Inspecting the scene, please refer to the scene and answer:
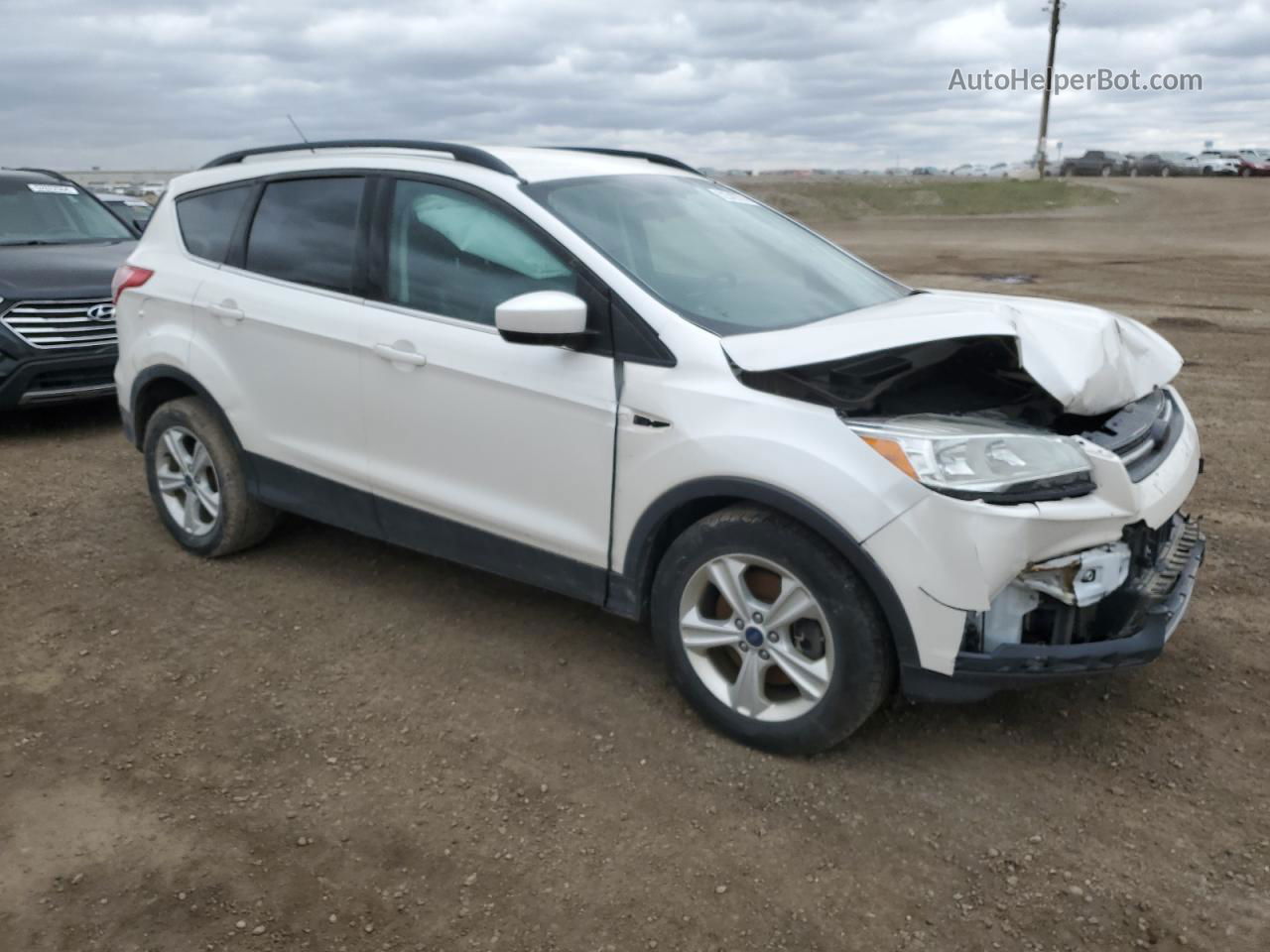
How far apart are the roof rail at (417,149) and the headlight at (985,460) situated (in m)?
1.71

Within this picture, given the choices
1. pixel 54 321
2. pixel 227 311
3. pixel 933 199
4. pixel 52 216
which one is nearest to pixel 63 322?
pixel 54 321

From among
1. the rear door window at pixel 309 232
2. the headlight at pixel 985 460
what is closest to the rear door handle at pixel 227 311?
the rear door window at pixel 309 232

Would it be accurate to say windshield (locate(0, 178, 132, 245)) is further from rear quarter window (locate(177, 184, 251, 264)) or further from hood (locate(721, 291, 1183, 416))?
hood (locate(721, 291, 1183, 416))

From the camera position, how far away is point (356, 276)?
4266 millimetres

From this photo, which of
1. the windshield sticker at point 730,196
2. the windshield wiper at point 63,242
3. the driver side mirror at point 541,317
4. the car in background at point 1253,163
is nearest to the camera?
the driver side mirror at point 541,317

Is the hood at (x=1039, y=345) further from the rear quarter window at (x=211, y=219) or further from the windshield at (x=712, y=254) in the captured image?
the rear quarter window at (x=211, y=219)

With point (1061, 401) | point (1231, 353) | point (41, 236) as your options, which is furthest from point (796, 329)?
point (1231, 353)

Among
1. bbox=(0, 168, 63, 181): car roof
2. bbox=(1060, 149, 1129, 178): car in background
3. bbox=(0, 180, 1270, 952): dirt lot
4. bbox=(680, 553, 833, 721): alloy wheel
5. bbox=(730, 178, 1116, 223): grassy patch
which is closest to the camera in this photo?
bbox=(0, 180, 1270, 952): dirt lot

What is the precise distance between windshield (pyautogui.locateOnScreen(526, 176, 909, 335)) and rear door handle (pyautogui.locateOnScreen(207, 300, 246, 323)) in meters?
1.56

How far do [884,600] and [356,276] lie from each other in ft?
7.96

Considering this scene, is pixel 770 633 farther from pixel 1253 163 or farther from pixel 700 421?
pixel 1253 163

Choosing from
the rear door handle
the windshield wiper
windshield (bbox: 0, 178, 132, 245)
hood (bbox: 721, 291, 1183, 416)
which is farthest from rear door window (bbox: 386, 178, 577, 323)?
windshield (bbox: 0, 178, 132, 245)

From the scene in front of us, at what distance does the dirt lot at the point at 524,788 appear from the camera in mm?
2809

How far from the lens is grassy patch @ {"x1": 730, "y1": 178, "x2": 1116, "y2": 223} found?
36.9 m
